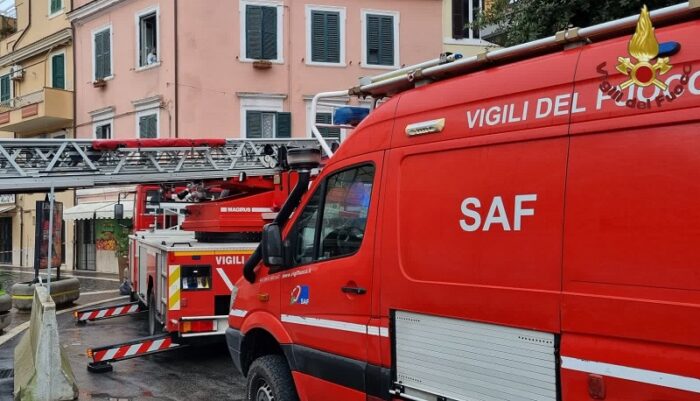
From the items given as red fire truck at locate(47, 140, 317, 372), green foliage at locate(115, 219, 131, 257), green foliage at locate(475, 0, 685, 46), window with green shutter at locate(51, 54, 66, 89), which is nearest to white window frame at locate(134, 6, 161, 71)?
green foliage at locate(115, 219, 131, 257)

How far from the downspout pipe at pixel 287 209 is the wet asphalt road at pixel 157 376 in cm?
235

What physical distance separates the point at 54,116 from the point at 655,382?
2544cm

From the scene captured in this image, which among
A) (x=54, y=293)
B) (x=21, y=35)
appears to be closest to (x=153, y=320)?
(x=54, y=293)

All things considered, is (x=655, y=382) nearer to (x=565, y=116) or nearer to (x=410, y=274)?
(x=565, y=116)

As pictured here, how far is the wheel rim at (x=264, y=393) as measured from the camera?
5.03 meters

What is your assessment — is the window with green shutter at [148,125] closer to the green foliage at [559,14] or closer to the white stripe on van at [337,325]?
the green foliage at [559,14]

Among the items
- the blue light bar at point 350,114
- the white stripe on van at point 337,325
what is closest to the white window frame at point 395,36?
the blue light bar at point 350,114

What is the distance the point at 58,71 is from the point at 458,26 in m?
15.7

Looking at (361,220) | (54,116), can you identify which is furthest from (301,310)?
(54,116)

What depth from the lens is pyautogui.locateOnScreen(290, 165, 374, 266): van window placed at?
4379 mm

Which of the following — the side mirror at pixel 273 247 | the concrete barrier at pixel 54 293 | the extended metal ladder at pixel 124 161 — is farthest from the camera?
the concrete barrier at pixel 54 293

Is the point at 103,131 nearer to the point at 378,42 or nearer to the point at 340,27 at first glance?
the point at 340,27

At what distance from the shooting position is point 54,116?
2472cm

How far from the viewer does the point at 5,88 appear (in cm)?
3100
